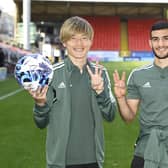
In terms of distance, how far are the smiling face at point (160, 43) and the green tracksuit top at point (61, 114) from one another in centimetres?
38

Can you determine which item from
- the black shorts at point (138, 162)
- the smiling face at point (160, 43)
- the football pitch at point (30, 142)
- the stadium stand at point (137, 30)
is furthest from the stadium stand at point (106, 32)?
the black shorts at point (138, 162)

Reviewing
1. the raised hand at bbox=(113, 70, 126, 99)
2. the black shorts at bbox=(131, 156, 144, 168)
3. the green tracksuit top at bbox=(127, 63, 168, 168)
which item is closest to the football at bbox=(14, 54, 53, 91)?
the raised hand at bbox=(113, 70, 126, 99)

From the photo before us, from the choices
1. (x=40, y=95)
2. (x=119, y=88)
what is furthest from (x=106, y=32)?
(x=40, y=95)

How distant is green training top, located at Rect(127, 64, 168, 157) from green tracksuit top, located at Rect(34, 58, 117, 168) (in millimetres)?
188

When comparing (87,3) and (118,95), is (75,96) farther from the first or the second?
(87,3)

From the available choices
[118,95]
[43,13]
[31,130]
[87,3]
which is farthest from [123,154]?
[43,13]

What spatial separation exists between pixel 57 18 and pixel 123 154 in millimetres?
50932

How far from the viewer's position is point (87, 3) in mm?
51500

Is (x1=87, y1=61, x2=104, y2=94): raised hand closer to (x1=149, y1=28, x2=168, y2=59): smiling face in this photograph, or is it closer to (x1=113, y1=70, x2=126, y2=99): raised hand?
(x1=113, y1=70, x2=126, y2=99): raised hand

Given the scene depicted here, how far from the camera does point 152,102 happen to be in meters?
2.94

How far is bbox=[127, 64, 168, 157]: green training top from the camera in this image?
115 inches

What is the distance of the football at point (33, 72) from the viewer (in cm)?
290

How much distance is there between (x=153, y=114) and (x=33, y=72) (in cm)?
74

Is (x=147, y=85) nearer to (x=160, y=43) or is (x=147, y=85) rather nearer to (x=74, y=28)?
(x=160, y=43)
